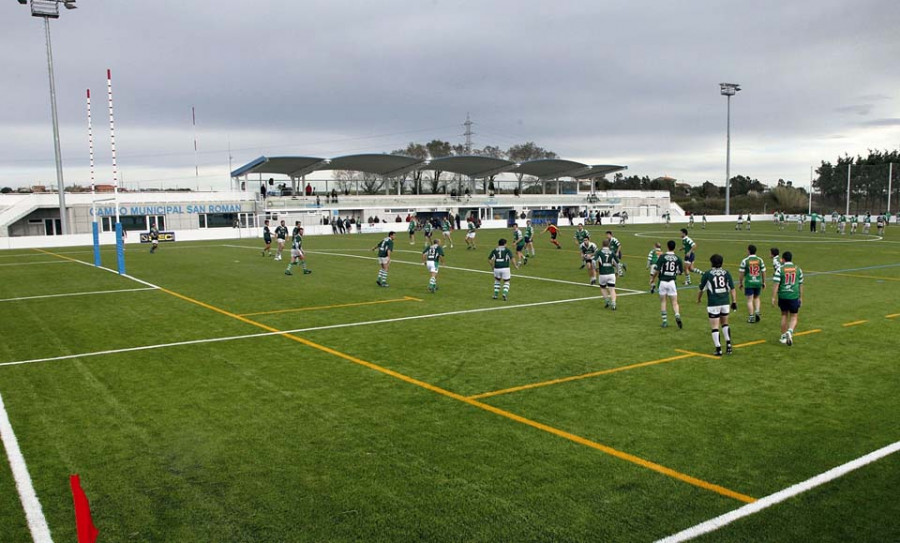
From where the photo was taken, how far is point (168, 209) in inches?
2697

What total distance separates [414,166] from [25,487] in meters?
78.6

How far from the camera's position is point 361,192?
9206cm

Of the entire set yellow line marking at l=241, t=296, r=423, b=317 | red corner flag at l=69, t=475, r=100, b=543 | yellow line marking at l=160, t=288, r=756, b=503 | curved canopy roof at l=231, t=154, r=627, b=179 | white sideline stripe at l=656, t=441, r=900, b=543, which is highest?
curved canopy roof at l=231, t=154, r=627, b=179

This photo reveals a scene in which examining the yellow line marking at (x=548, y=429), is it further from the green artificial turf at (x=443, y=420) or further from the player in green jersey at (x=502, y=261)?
the player in green jersey at (x=502, y=261)

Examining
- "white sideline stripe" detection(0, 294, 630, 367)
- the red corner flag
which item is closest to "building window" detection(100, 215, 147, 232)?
"white sideline stripe" detection(0, 294, 630, 367)

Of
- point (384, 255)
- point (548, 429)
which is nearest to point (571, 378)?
point (548, 429)

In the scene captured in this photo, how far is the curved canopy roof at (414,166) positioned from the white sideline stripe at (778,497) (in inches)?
2776

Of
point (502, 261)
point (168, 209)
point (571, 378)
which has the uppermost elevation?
point (168, 209)

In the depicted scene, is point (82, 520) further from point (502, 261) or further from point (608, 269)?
point (502, 261)

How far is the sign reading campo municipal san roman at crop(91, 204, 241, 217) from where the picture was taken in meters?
64.4

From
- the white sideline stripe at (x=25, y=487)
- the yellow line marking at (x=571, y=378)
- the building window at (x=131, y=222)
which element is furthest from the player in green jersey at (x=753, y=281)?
the building window at (x=131, y=222)

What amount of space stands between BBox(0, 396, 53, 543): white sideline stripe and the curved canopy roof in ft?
218

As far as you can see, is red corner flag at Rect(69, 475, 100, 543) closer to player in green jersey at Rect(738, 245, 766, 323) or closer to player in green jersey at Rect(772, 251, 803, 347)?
player in green jersey at Rect(772, 251, 803, 347)

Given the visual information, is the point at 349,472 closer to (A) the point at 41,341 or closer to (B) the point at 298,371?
(B) the point at 298,371
